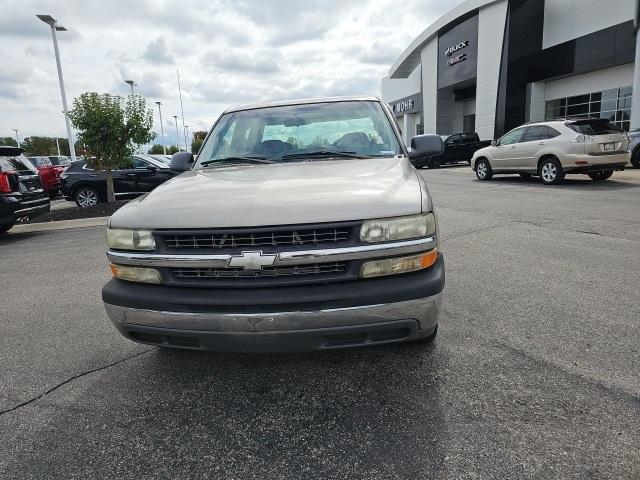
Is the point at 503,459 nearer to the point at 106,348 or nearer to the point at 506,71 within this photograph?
the point at 106,348

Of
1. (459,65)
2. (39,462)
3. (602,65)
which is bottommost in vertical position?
(39,462)

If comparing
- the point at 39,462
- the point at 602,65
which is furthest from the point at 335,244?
the point at 602,65

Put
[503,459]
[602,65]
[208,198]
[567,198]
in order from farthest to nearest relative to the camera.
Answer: [602,65]
[567,198]
[208,198]
[503,459]

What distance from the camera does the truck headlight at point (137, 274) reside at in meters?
2.43

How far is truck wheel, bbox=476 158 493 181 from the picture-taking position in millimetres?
14031

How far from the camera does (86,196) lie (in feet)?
41.9

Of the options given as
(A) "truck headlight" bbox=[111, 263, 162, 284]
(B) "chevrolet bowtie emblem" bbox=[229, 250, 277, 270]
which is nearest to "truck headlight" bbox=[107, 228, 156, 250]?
(A) "truck headlight" bbox=[111, 263, 162, 284]

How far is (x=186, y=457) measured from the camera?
6.97ft

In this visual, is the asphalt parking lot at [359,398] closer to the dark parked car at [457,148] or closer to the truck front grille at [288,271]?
the truck front grille at [288,271]

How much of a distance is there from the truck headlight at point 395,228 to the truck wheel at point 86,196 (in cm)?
1243

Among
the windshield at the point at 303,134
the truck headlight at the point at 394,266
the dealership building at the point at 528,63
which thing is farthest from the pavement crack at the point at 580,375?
the dealership building at the point at 528,63

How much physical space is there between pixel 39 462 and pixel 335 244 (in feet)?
5.76

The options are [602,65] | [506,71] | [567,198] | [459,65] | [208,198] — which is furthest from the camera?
[459,65]

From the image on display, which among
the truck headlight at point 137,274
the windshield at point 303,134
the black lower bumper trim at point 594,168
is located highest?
the windshield at point 303,134
